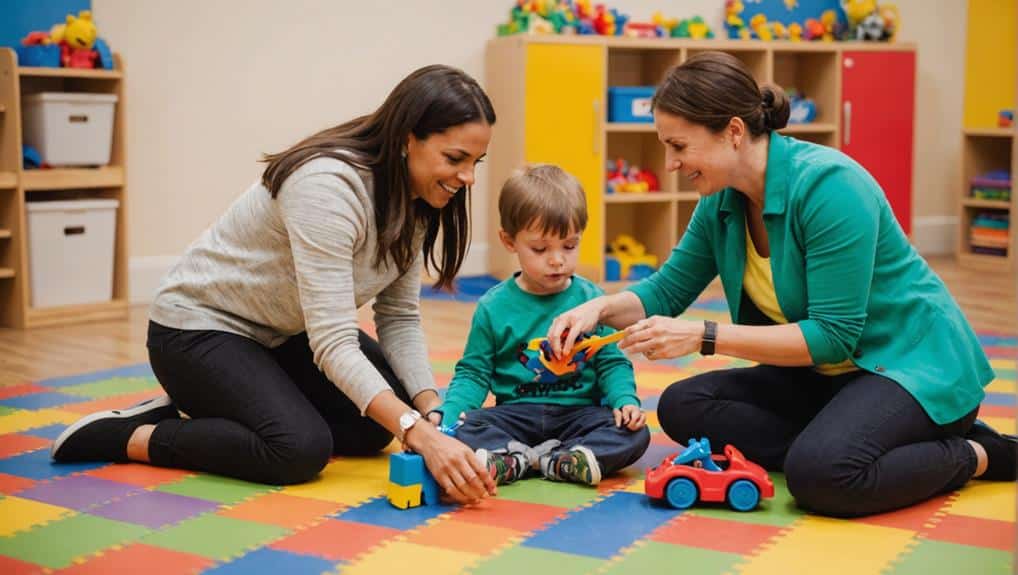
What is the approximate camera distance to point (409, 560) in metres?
1.85

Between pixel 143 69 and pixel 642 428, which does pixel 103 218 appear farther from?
pixel 642 428

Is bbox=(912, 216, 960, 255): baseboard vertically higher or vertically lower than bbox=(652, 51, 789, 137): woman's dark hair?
lower

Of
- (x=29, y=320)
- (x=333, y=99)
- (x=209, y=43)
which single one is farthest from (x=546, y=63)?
(x=29, y=320)

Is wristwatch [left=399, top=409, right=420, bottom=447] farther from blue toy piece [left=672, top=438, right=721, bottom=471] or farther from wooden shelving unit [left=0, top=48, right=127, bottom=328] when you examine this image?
wooden shelving unit [left=0, top=48, right=127, bottom=328]

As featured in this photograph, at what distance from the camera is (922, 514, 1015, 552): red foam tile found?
1.95 metres

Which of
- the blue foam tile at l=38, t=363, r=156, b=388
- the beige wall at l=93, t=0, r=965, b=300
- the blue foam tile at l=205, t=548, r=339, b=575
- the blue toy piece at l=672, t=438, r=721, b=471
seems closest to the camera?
the blue foam tile at l=205, t=548, r=339, b=575

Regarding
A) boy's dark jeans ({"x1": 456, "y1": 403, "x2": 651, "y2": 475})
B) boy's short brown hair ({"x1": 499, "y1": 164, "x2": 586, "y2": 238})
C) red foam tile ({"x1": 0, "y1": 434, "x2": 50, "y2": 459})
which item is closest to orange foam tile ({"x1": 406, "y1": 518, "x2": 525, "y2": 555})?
boy's dark jeans ({"x1": 456, "y1": 403, "x2": 651, "y2": 475})

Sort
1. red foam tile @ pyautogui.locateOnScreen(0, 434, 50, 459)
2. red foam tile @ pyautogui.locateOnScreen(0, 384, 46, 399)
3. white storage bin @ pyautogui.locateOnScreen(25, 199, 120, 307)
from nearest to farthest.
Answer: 1. red foam tile @ pyautogui.locateOnScreen(0, 434, 50, 459)
2. red foam tile @ pyautogui.locateOnScreen(0, 384, 46, 399)
3. white storage bin @ pyautogui.locateOnScreen(25, 199, 120, 307)

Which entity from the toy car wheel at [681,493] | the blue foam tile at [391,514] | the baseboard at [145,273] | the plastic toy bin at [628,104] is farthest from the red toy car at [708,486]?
the plastic toy bin at [628,104]

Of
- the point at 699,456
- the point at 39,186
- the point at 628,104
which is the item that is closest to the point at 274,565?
the point at 699,456

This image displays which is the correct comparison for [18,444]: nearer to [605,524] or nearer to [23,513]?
[23,513]

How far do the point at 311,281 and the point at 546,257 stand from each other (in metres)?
0.48

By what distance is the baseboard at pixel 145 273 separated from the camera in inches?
187

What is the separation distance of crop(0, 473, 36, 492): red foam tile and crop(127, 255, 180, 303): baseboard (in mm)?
2442
